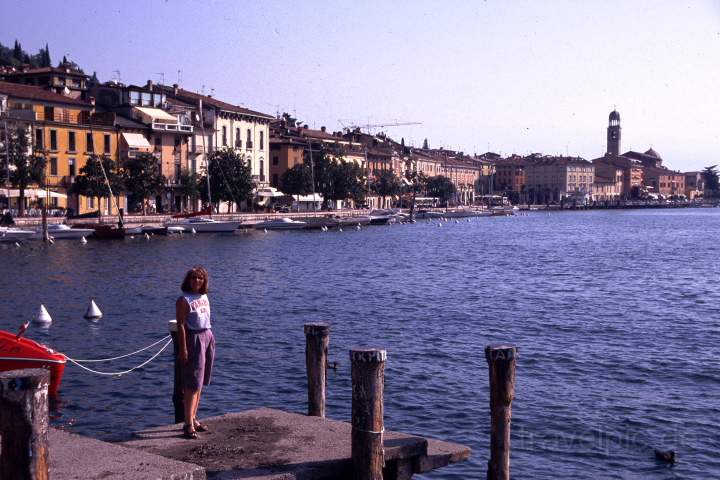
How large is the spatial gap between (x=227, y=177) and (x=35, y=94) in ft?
64.5

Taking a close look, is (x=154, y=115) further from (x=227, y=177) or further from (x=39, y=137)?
(x=39, y=137)

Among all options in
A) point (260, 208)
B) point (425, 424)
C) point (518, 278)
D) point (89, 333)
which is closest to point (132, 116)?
point (260, 208)

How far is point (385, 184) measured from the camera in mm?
131750

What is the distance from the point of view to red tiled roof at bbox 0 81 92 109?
71188mm

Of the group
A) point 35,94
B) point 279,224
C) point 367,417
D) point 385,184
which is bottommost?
point 279,224

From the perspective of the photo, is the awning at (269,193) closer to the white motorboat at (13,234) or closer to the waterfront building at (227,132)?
the waterfront building at (227,132)

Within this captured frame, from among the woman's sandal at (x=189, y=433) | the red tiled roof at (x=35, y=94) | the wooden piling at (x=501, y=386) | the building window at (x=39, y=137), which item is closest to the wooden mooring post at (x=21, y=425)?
the woman's sandal at (x=189, y=433)

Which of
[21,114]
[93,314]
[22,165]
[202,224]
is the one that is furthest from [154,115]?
[93,314]

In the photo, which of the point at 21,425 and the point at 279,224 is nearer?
the point at 21,425

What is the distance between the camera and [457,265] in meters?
51.3

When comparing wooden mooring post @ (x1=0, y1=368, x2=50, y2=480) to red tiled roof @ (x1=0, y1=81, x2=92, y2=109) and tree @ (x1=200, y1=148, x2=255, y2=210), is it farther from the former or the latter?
tree @ (x1=200, y1=148, x2=255, y2=210)

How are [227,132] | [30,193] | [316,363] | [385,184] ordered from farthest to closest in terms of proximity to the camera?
1. [385,184]
2. [227,132]
3. [30,193]
4. [316,363]

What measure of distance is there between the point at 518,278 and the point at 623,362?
22560mm

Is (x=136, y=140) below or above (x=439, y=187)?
above
